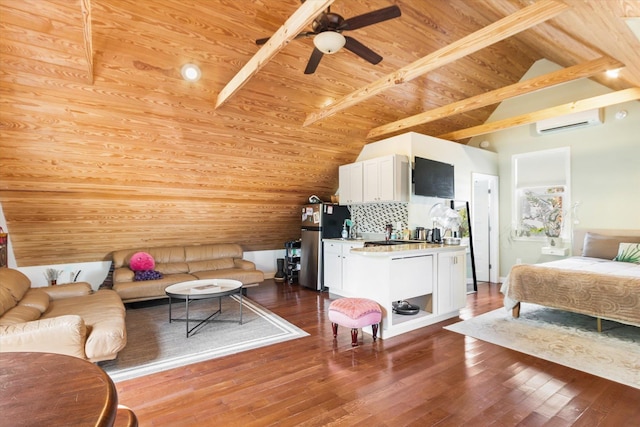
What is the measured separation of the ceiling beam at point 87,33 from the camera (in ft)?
7.21

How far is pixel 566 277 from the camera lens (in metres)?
3.62

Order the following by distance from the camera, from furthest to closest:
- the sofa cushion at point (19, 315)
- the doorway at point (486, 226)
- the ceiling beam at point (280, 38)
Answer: the doorway at point (486, 226)
the sofa cushion at point (19, 315)
the ceiling beam at point (280, 38)

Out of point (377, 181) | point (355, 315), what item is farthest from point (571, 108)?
point (355, 315)

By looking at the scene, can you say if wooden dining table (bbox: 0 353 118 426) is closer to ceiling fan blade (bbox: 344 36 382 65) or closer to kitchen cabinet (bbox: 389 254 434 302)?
ceiling fan blade (bbox: 344 36 382 65)

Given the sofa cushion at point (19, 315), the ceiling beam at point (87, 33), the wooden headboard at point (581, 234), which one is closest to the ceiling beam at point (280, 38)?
the ceiling beam at point (87, 33)

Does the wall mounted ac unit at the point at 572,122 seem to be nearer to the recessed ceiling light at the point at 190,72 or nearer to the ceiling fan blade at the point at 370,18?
the ceiling fan blade at the point at 370,18

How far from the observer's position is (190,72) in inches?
139

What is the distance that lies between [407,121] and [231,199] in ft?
10.4

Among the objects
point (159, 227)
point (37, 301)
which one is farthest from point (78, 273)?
point (37, 301)

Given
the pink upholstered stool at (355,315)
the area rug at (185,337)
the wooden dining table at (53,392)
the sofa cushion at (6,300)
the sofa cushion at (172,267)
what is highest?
the wooden dining table at (53,392)

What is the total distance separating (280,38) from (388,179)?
278 cm

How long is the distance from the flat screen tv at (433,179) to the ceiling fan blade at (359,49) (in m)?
2.32

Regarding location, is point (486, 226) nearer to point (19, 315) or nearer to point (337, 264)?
point (337, 264)

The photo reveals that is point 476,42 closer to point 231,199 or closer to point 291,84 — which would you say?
point 291,84
